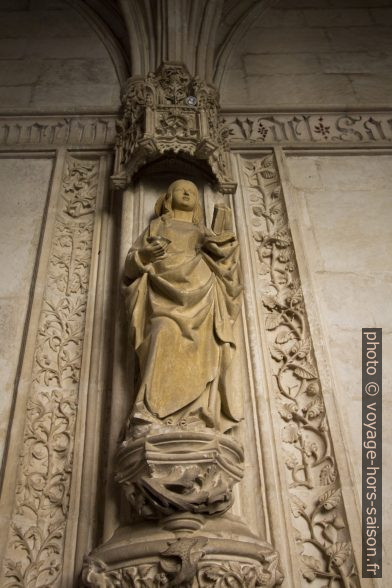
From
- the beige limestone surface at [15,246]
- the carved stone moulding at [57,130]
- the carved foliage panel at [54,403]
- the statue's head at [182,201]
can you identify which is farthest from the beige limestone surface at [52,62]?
the statue's head at [182,201]

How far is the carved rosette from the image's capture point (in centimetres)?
467

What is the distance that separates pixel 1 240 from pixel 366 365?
9.46 feet

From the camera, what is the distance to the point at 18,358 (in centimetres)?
407

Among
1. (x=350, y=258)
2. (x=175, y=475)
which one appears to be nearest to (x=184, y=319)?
(x=175, y=475)

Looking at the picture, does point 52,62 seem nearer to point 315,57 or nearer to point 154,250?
point 315,57

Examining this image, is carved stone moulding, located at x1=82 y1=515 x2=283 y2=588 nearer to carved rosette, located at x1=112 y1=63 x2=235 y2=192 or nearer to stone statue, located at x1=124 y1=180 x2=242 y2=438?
stone statue, located at x1=124 y1=180 x2=242 y2=438

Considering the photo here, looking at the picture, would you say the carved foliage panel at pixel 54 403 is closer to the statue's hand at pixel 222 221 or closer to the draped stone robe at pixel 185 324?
the draped stone robe at pixel 185 324

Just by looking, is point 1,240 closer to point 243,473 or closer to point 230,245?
point 230,245

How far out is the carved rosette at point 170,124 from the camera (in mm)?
4672

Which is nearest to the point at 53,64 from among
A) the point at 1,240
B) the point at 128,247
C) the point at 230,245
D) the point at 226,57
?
the point at 226,57

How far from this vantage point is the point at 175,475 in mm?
2924

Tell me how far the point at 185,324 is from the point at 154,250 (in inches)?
22.7

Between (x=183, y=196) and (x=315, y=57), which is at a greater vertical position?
(x=315, y=57)

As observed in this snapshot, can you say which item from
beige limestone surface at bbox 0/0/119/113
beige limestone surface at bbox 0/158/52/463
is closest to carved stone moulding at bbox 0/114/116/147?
beige limestone surface at bbox 0/0/119/113
